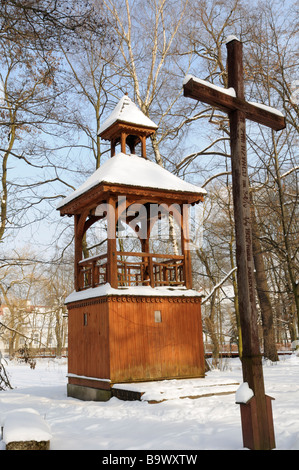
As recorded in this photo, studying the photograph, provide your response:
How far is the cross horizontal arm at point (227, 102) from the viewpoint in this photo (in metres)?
5.84

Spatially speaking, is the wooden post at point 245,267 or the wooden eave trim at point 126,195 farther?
the wooden eave trim at point 126,195

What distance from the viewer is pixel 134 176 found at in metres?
13.0

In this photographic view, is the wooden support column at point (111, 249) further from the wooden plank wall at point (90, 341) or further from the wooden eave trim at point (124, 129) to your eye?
the wooden eave trim at point (124, 129)

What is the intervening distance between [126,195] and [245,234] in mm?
7164

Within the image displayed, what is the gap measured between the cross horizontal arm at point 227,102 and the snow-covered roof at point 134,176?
6.06 m

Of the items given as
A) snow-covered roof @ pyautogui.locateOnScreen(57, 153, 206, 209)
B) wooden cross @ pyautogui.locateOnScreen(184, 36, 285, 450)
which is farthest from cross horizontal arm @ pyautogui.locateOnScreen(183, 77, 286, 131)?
snow-covered roof @ pyautogui.locateOnScreen(57, 153, 206, 209)

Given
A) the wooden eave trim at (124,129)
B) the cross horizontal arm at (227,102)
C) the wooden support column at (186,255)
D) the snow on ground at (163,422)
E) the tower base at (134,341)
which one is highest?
the wooden eave trim at (124,129)

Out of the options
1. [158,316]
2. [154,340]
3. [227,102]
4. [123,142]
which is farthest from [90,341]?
[227,102]

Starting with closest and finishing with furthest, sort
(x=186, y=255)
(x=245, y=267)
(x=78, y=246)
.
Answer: (x=245, y=267), (x=186, y=255), (x=78, y=246)

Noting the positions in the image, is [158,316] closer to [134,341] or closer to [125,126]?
[134,341]

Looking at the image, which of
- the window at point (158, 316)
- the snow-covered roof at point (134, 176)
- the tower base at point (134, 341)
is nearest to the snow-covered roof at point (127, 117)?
the snow-covered roof at point (134, 176)

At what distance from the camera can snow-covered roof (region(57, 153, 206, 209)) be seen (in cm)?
1244

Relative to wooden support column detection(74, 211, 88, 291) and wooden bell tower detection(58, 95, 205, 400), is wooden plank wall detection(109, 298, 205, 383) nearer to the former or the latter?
wooden bell tower detection(58, 95, 205, 400)

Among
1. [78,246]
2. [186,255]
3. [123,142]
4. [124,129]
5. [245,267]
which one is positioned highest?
[124,129]
